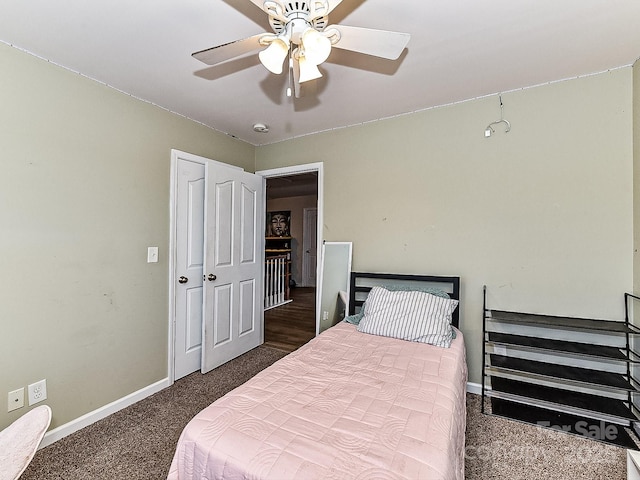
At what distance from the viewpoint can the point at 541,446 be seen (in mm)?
1791

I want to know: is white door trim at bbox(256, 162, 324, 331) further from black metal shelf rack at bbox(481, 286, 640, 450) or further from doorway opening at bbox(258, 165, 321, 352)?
black metal shelf rack at bbox(481, 286, 640, 450)

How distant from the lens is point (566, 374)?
196cm

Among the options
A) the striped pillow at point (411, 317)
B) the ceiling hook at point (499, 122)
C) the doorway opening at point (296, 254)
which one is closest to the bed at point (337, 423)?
the striped pillow at point (411, 317)

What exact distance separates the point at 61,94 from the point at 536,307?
3700mm

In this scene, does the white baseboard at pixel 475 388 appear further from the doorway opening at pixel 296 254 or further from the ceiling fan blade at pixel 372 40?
the ceiling fan blade at pixel 372 40

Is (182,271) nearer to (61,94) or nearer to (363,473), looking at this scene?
(61,94)

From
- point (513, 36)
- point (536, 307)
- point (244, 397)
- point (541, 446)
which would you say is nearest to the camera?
point (244, 397)

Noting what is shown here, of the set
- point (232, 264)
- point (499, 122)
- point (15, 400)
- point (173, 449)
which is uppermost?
point (499, 122)

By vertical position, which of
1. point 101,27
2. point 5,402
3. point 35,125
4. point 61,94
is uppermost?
point 101,27

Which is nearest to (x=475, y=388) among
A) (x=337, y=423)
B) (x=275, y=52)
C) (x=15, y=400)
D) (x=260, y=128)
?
(x=337, y=423)

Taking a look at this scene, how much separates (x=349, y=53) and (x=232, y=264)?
7.38 ft

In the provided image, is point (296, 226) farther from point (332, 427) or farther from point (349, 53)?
point (332, 427)

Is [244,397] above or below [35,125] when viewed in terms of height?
below

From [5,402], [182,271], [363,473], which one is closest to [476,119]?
[363,473]
